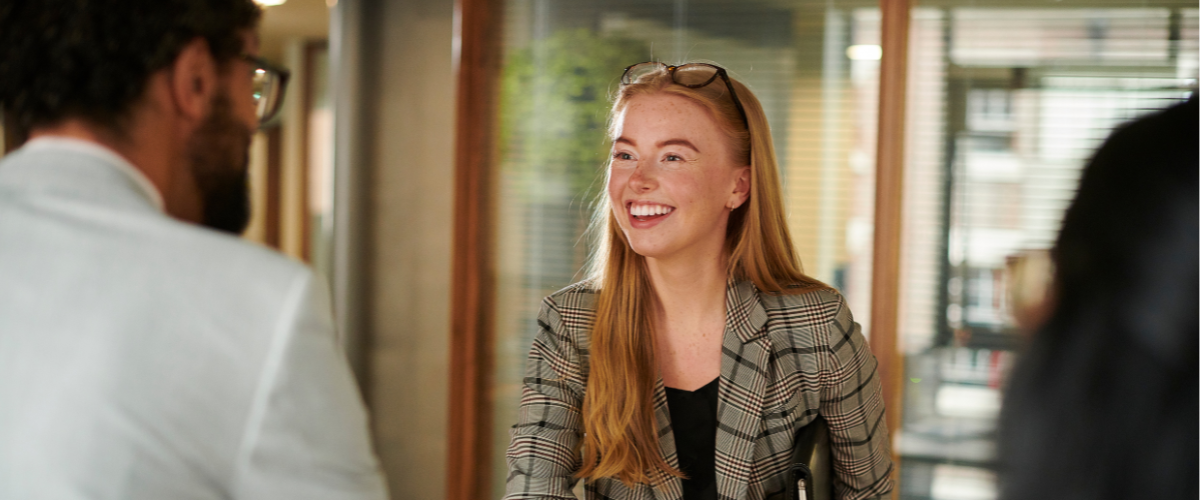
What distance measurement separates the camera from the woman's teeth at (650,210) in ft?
5.98

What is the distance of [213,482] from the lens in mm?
825

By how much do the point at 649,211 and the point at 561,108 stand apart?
202 centimetres

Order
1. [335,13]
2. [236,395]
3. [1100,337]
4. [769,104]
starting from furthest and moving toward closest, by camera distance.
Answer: [335,13] → [769,104] → [236,395] → [1100,337]

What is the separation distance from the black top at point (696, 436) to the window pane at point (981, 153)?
171cm

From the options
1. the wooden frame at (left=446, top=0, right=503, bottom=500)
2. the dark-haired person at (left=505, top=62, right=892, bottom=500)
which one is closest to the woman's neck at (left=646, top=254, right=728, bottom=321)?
the dark-haired person at (left=505, top=62, right=892, bottom=500)

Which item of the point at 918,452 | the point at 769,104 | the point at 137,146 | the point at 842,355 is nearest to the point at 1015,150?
the point at 769,104

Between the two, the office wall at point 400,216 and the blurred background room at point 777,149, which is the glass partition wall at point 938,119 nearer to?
the blurred background room at point 777,149

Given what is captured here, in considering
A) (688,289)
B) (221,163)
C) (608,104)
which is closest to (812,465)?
(688,289)

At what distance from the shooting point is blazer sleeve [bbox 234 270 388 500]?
816 millimetres

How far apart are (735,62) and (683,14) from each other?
28cm

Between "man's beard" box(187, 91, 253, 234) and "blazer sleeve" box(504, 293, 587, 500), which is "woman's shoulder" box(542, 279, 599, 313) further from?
"man's beard" box(187, 91, 253, 234)

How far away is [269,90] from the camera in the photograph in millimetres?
1288

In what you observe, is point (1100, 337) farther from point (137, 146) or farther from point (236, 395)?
point (137, 146)

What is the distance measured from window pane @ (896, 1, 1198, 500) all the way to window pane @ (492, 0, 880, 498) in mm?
196
